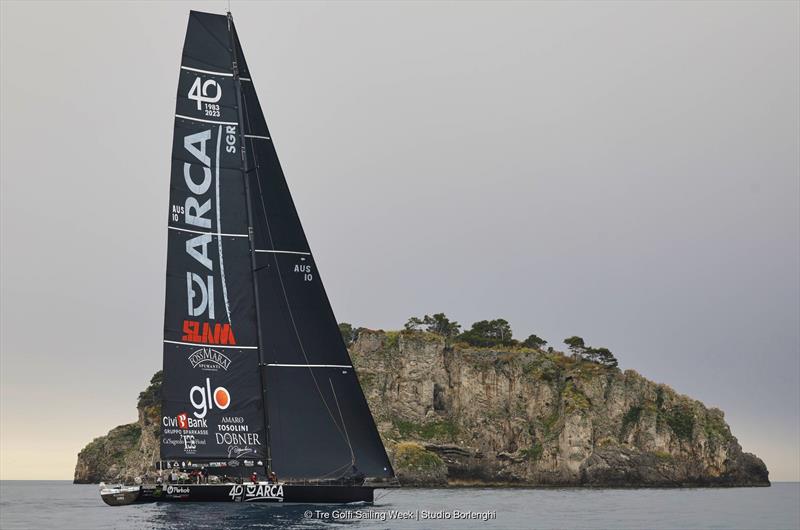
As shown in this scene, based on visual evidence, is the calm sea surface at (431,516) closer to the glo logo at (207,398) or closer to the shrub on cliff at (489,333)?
the glo logo at (207,398)

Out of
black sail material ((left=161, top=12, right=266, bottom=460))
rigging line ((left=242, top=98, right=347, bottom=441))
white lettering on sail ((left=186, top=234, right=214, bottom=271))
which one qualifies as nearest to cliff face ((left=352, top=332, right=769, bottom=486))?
rigging line ((left=242, top=98, right=347, bottom=441))

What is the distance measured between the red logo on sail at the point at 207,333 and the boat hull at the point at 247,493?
19.1 feet

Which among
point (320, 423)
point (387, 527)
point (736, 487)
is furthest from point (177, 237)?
point (736, 487)

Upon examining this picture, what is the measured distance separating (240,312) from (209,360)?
230 cm

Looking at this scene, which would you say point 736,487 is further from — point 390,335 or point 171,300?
point 171,300

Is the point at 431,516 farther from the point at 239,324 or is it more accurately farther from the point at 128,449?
the point at 128,449

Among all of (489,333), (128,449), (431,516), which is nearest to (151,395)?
(128,449)

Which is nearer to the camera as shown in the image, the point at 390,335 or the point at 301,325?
the point at 301,325

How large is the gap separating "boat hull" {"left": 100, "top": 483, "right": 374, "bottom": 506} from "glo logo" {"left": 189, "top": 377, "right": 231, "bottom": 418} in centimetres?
328

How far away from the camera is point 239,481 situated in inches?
1497

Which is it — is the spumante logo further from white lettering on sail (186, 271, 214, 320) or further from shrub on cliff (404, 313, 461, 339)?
shrub on cliff (404, 313, 461, 339)

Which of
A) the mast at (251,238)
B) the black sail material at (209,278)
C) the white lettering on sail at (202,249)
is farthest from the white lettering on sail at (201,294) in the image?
the mast at (251,238)

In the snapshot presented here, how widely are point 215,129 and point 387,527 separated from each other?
1747 centimetres

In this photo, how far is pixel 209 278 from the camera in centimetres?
3878
